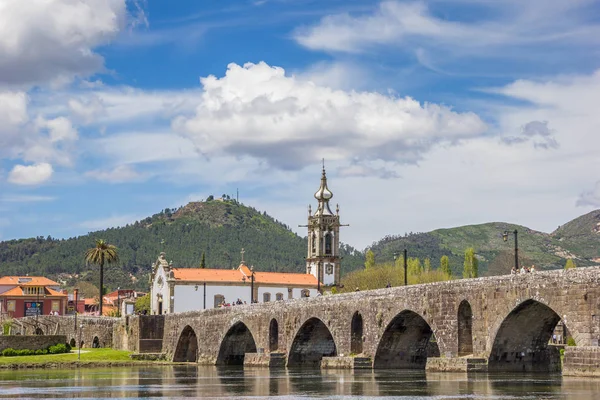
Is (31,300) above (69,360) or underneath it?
above

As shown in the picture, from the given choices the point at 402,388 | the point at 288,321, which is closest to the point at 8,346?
the point at 288,321

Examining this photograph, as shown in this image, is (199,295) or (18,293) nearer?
(199,295)

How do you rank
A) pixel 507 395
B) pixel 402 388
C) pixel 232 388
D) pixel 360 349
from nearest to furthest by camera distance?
1. pixel 507 395
2. pixel 402 388
3. pixel 232 388
4. pixel 360 349

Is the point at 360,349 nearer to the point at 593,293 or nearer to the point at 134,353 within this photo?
the point at 593,293

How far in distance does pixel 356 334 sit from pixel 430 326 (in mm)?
8710

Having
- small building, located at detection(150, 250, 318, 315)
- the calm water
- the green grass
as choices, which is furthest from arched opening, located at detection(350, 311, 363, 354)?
small building, located at detection(150, 250, 318, 315)

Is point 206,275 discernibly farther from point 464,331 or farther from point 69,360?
point 464,331

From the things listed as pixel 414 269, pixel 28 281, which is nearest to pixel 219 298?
pixel 414 269

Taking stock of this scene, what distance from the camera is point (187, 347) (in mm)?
82562

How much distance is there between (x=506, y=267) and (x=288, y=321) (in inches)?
2755

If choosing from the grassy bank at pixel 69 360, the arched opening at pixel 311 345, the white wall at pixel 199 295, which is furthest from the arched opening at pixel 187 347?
the white wall at pixel 199 295

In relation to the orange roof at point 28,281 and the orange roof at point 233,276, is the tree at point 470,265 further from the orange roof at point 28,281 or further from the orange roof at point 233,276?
the orange roof at point 28,281

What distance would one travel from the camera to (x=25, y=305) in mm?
154750

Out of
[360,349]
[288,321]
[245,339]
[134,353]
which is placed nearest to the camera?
[360,349]
